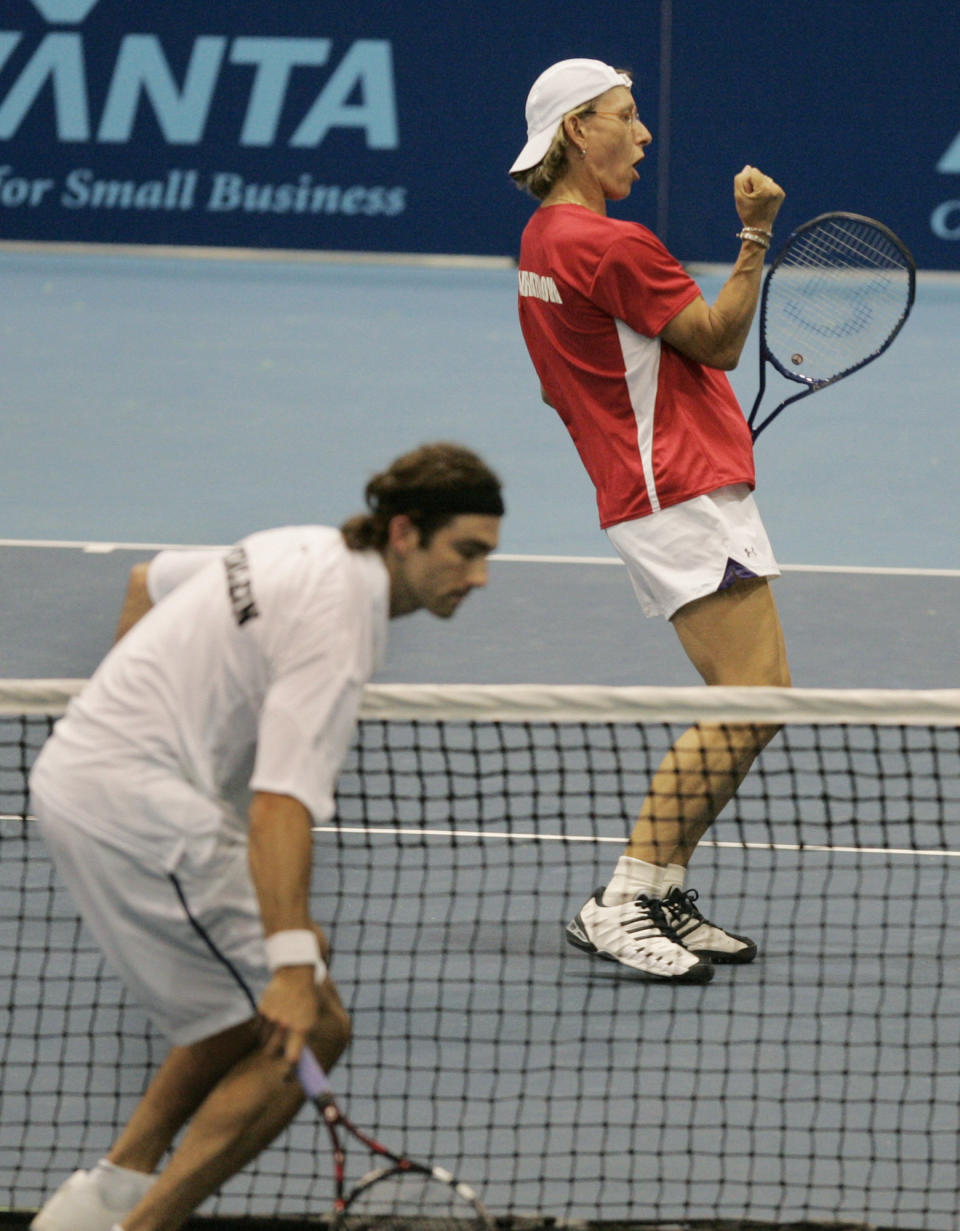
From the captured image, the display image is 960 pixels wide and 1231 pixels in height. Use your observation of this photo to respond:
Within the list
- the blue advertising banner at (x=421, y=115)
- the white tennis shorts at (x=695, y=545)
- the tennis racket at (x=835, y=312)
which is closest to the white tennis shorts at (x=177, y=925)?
the white tennis shorts at (x=695, y=545)

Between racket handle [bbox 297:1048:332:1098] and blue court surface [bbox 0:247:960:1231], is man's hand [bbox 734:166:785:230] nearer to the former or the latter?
blue court surface [bbox 0:247:960:1231]

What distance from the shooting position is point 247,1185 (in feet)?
10.8

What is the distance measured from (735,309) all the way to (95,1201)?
2.11m

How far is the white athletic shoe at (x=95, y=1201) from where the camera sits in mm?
2910

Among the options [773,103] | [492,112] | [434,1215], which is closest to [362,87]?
[492,112]

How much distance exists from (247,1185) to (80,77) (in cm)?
1145

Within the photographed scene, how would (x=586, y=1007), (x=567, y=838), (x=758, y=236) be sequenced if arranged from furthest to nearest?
(x=567, y=838)
(x=758, y=236)
(x=586, y=1007)

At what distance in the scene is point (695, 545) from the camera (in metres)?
4.10

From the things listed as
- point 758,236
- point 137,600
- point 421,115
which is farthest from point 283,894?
point 421,115

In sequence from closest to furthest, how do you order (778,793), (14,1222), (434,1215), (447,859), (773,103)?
1. (434,1215)
2. (14,1222)
3. (447,859)
4. (778,793)
5. (773,103)

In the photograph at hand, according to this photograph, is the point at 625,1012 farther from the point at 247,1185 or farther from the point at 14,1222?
the point at 14,1222

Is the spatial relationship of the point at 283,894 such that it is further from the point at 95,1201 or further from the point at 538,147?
the point at 538,147

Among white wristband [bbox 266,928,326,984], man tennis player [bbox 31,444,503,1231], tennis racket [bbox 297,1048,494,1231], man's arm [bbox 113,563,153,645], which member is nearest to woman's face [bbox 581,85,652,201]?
man's arm [bbox 113,563,153,645]

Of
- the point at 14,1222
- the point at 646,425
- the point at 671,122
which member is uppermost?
the point at 671,122
